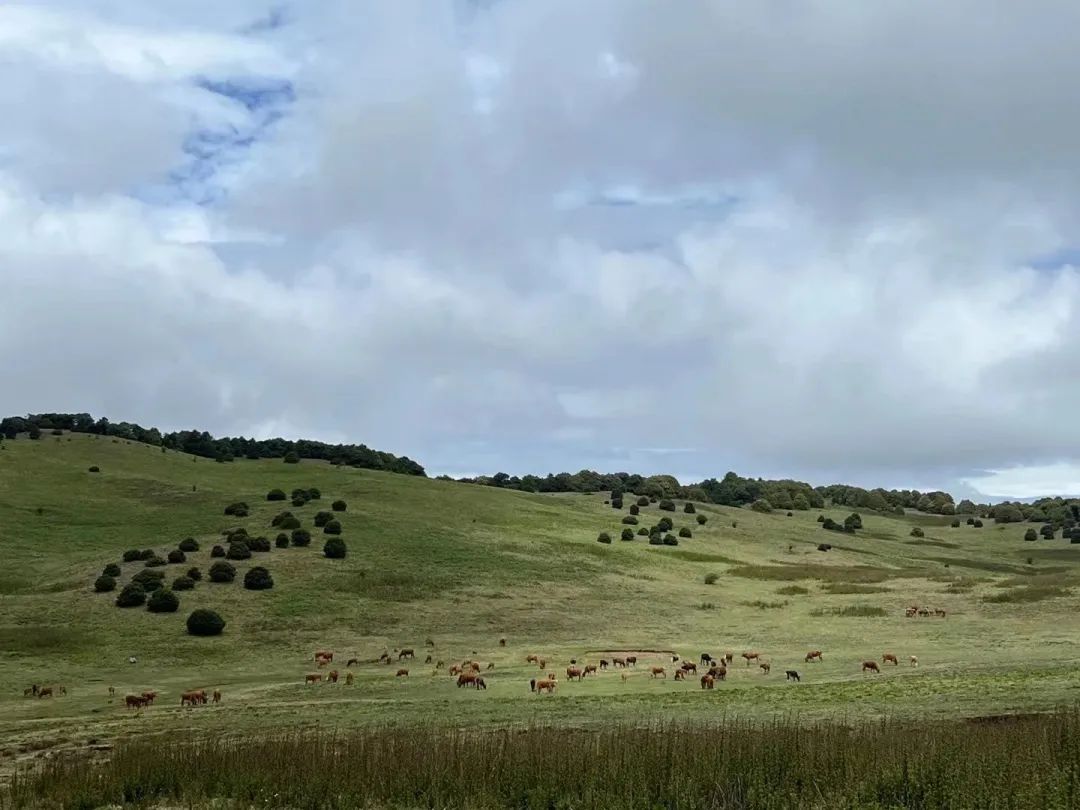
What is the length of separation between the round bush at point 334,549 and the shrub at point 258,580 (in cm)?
857

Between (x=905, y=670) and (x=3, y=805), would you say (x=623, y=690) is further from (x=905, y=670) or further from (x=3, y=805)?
(x=3, y=805)

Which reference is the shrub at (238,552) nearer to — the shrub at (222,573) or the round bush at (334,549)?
the shrub at (222,573)

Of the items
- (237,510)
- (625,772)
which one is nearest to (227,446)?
(237,510)

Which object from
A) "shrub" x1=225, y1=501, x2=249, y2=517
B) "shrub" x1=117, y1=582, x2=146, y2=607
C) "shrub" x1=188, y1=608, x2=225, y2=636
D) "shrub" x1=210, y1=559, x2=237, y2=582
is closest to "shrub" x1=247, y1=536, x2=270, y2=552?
"shrub" x1=210, y1=559, x2=237, y2=582

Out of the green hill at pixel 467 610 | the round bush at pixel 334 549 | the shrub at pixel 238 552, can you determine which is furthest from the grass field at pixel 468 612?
the shrub at pixel 238 552

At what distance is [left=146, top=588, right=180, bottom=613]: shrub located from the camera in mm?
61750

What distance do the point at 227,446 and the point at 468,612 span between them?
339 ft

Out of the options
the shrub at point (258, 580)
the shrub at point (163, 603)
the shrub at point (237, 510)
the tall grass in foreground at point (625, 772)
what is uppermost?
the shrub at point (237, 510)

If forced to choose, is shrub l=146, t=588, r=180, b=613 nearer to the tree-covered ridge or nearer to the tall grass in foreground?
the tall grass in foreground

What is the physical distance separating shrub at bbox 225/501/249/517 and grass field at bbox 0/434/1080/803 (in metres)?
1.35

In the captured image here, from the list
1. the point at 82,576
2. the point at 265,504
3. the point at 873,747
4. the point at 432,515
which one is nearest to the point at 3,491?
the point at 265,504

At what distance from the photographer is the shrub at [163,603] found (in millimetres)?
61750

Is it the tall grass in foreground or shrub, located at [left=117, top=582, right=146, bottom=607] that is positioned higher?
the tall grass in foreground

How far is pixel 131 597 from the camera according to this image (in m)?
62.9
